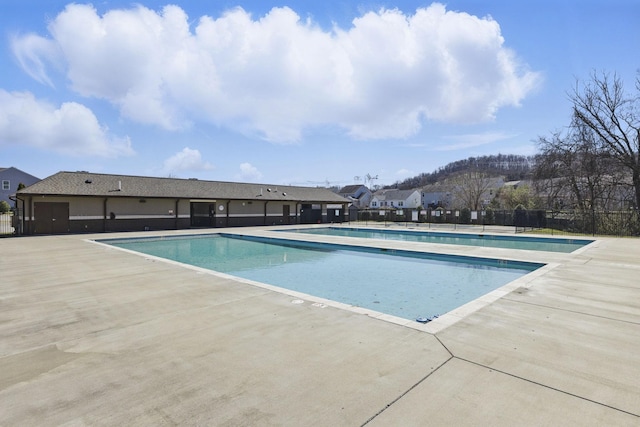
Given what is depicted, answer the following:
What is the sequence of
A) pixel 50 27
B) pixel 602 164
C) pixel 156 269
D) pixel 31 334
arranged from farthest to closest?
pixel 602 164
pixel 50 27
pixel 156 269
pixel 31 334

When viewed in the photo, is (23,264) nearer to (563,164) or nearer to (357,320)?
(357,320)

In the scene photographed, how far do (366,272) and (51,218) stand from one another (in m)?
17.8

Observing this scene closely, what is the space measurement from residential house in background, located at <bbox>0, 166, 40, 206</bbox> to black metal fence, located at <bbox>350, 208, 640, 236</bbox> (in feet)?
128

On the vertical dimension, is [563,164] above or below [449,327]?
above

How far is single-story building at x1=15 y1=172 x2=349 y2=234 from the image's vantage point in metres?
18.6

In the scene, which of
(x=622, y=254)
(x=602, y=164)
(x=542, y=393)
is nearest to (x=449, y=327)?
(x=542, y=393)

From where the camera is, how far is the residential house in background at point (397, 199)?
221ft

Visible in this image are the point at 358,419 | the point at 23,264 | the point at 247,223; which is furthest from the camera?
the point at 247,223

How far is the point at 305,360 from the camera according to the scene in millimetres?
3334

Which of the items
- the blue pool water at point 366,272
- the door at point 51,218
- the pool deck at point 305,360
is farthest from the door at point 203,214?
the pool deck at point 305,360

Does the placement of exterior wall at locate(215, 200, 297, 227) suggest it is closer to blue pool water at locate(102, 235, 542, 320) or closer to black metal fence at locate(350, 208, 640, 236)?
black metal fence at locate(350, 208, 640, 236)

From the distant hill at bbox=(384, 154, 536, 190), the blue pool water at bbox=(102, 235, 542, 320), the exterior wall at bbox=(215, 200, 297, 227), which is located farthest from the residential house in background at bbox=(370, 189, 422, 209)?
the blue pool water at bbox=(102, 235, 542, 320)

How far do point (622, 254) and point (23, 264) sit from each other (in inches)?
663

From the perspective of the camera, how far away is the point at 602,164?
74.5 feet
